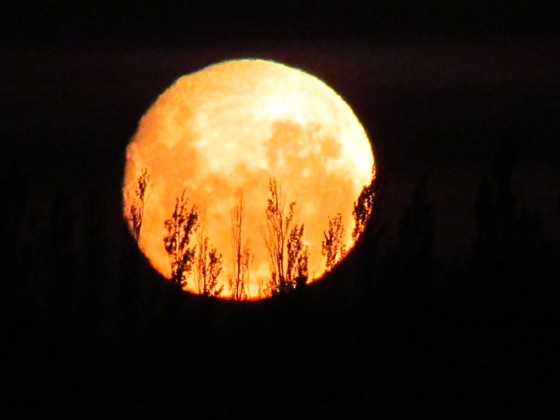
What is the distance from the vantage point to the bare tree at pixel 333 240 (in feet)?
128

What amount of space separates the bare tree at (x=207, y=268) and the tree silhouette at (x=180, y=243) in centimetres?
27

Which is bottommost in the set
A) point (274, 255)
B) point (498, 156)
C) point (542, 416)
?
point (542, 416)

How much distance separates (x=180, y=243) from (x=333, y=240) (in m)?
4.19

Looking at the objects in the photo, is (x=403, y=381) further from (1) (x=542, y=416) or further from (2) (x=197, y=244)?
(2) (x=197, y=244)

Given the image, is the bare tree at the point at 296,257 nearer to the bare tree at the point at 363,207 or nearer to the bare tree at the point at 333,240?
the bare tree at the point at 333,240

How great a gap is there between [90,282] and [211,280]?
133 inches

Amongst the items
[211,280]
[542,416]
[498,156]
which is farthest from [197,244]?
[542,416]

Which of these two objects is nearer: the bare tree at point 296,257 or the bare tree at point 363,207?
the bare tree at point 296,257

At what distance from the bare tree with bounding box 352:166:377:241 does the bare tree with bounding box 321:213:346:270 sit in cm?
49

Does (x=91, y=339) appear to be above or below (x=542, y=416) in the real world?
above

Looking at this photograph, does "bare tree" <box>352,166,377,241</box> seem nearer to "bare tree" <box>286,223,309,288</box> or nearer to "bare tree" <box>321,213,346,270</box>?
"bare tree" <box>321,213,346,270</box>

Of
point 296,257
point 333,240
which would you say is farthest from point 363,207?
point 296,257

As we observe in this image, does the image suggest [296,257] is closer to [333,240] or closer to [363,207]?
[333,240]

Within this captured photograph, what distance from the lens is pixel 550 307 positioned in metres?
38.0
